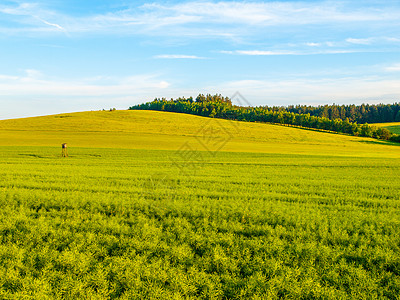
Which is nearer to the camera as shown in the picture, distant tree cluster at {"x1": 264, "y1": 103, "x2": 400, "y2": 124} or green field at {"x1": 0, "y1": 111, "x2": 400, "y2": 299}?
green field at {"x1": 0, "y1": 111, "x2": 400, "y2": 299}

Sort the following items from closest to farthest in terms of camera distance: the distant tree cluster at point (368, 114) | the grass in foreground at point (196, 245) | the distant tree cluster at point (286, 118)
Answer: the grass in foreground at point (196, 245) < the distant tree cluster at point (286, 118) < the distant tree cluster at point (368, 114)

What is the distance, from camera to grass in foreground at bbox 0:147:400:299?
583 cm

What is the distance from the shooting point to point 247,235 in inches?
332

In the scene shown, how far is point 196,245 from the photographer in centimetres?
756

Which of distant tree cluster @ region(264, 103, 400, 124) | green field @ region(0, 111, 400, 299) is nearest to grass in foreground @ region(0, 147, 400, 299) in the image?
green field @ region(0, 111, 400, 299)

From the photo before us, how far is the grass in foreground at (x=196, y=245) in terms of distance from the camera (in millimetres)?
5832

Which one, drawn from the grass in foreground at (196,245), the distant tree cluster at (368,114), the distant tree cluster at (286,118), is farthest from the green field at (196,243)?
the distant tree cluster at (368,114)

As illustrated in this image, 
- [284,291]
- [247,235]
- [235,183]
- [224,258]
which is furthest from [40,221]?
[235,183]

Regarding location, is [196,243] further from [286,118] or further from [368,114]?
[368,114]

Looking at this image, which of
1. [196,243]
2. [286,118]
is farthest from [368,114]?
[196,243]

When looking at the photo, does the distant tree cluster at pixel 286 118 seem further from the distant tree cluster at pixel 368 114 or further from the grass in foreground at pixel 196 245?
the grass in foreground at pixel 196 245

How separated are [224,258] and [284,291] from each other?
5.33ft

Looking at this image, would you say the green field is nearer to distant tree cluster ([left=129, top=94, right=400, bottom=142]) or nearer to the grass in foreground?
the grass in foreground

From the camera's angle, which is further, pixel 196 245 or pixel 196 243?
pixel 196 243
